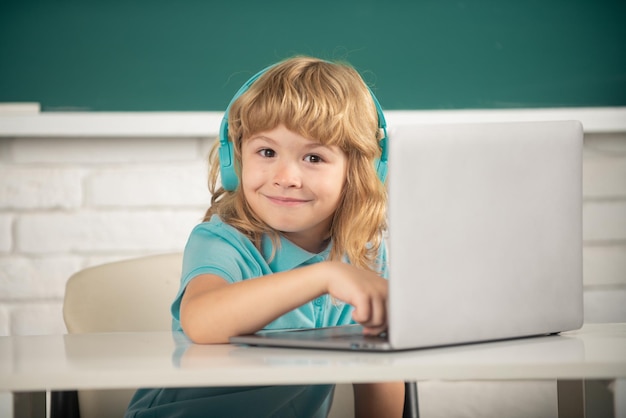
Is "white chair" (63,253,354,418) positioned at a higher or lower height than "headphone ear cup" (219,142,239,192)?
lower

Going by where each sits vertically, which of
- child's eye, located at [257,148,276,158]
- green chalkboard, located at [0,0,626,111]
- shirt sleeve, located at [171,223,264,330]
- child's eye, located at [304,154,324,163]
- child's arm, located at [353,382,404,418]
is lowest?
child's arm, located at [353,382,404,418]

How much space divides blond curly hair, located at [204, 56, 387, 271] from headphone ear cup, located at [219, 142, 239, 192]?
0.04 m

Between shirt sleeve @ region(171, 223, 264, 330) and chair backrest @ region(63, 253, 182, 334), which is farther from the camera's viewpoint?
chair backrest @ region(63, 253, 182, 334)

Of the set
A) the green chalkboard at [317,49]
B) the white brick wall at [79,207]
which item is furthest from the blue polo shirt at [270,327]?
the green chalkboard at [317,49]

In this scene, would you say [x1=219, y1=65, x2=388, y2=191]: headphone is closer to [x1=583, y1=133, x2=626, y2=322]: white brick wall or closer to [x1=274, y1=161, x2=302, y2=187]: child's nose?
[x1=274, y1=161, x2=302, y2=187]: child's nose

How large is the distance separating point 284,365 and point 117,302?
73cm

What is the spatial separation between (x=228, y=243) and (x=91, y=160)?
699mm

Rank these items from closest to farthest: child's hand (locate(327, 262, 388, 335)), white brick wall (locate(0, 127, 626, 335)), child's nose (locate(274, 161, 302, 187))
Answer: child's hand (locate(327, 262, 388, 335)) < child's nose (locate(274, 161, 302, 187)) < white brick wall (locate(0, 127, 626, 335))

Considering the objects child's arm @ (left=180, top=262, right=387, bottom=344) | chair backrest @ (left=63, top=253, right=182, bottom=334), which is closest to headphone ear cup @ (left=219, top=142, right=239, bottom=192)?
chair backrest @ (left=63, top=253, right=182, bottom=334)

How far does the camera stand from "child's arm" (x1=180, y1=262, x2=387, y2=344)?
31.7 inches

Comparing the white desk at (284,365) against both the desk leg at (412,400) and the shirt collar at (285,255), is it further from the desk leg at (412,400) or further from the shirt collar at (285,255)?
the shirt collar at (285,255)

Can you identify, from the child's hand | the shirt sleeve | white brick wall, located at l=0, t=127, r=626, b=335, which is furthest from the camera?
white brick wall, located at l=0, t=127, r=626, b=335

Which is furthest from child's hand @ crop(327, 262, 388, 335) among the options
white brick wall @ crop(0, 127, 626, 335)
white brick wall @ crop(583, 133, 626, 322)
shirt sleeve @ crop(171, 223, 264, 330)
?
white brick wall @ crop(583, 133, 626, 322)

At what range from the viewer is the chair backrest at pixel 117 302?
1282 mm
